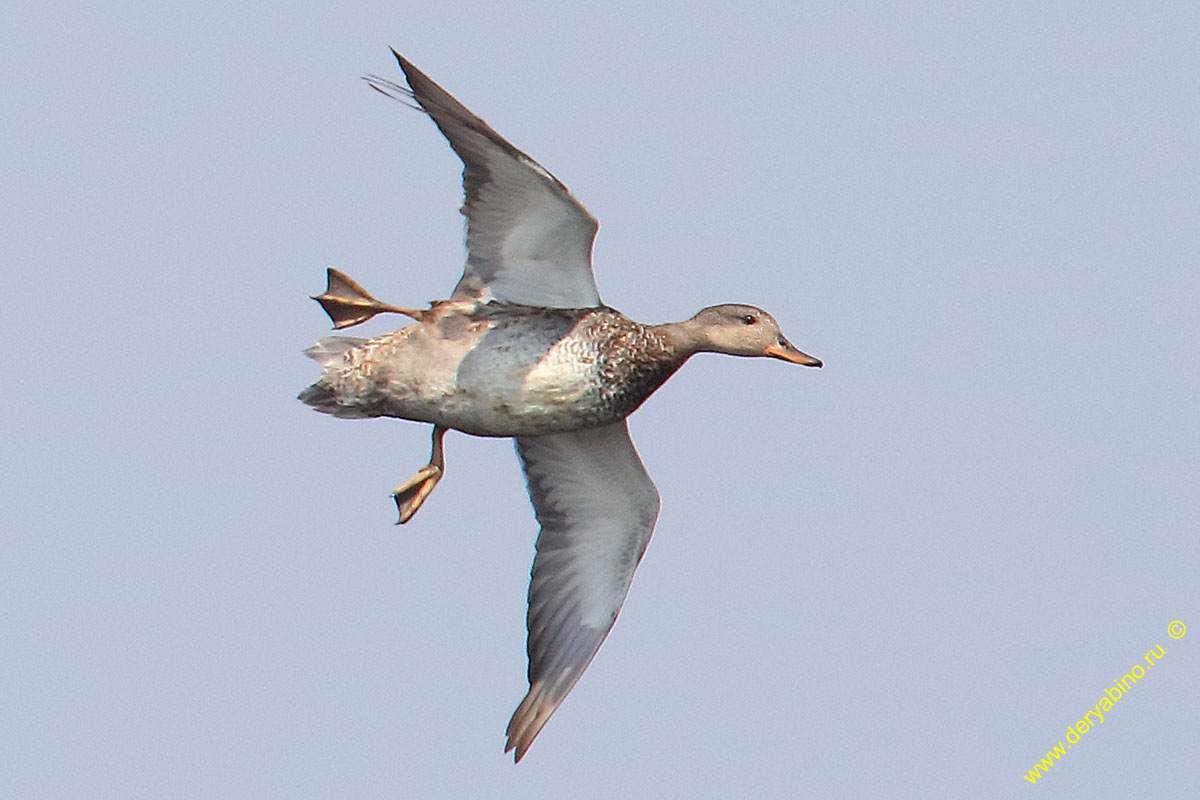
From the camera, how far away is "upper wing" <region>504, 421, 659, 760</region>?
1353 centimetres

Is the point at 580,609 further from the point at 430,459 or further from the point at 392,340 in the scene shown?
the point at 392,340

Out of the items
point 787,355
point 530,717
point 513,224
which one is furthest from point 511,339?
point 530,717

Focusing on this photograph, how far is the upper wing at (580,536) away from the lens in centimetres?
1353

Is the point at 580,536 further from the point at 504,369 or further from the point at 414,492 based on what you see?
the point at 504,369

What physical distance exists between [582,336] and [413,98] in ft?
5.26

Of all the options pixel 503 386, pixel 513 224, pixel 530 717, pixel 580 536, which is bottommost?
pixel 530 717

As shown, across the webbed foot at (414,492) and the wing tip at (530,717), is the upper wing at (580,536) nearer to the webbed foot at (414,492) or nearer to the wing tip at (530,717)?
the wing tip at (530,717)

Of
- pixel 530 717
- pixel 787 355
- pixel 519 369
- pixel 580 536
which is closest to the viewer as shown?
pixel 519 369

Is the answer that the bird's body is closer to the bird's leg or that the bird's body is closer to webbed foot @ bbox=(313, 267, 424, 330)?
webbed foot @ bbox=(313, 267, 424, 330)

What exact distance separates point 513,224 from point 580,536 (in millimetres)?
2169

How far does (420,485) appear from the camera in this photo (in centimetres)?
1334

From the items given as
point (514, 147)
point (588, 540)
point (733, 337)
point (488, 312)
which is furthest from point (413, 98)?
point (588, 540)

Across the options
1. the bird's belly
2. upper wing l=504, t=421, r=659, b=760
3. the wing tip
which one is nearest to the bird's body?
the bird's belly

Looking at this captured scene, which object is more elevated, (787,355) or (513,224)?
(513,224)
